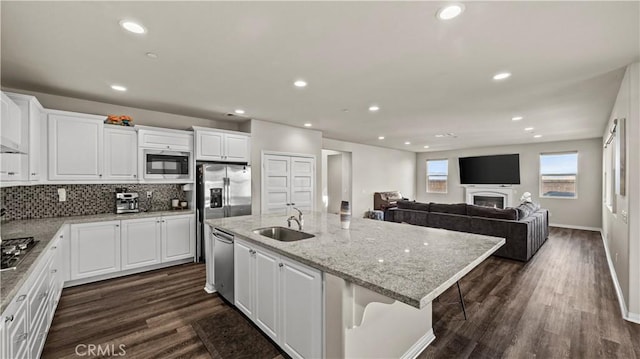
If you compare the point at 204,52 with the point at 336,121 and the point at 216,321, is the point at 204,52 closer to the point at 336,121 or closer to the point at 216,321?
the point at 216,321

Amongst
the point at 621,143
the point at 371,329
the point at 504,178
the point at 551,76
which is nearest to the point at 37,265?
the point at 371,329

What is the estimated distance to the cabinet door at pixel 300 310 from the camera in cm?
172

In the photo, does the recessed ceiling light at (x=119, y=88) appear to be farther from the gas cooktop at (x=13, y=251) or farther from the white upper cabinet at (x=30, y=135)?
the gas cooktop at (x=13, y=251)

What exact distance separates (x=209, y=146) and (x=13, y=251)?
9.60 feet

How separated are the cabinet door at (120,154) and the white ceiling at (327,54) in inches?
20.3

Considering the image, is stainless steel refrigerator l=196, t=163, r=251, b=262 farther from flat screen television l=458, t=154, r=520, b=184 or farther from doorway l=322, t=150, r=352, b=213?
flat screen television l=458, t=154, r=520, b=184

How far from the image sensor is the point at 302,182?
5.98m

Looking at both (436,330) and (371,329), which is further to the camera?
(436,330)

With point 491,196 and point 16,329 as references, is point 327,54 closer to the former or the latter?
point 16,329

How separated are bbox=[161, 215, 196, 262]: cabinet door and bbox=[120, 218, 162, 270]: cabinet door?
0.26ft

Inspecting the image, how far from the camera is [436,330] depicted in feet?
8.07

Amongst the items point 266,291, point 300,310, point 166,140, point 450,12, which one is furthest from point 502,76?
point 166,140

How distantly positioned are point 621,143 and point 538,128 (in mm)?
3340

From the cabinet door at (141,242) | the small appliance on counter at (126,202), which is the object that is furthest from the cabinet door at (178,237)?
the small appliance on counter at (126,202)
